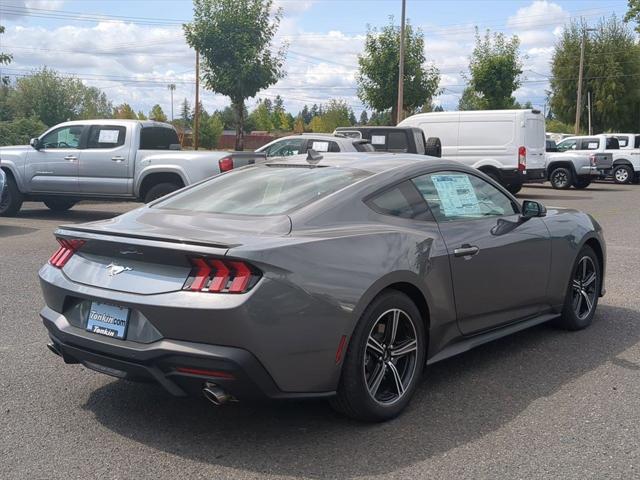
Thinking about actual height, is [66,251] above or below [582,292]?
above

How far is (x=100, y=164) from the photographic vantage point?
43.7ft

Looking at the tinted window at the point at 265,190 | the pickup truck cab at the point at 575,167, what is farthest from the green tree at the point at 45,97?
the tinted window at the point at 265,190

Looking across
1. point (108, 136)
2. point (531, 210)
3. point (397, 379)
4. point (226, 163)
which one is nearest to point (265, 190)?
point (397, 379)

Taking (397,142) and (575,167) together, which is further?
(575,167)

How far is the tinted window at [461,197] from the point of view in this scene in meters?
4.75

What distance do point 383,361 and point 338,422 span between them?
0.41 meters

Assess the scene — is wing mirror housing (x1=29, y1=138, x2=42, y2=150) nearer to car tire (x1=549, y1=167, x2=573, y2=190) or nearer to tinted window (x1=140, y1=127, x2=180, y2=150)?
tinted window (x1=140, y1=127, x2=180, y2=150)

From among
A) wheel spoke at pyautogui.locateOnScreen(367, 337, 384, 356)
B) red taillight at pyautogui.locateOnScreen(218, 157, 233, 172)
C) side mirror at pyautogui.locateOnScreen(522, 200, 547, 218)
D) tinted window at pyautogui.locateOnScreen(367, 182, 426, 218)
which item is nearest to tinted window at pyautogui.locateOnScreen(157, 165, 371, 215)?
tinted window at pyautogui.locateOnScreen(367, 182, 426, 218)

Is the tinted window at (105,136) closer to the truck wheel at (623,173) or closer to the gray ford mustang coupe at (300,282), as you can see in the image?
the gray ford mustang coupe at (300,282)

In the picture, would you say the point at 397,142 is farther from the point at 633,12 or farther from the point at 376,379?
the point at 633,12

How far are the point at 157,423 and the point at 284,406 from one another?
729mm

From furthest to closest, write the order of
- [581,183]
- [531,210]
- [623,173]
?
[623,173]
[581,183]
[531,210]

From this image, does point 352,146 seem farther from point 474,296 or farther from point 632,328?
point 474,296

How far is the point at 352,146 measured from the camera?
1395 cm
